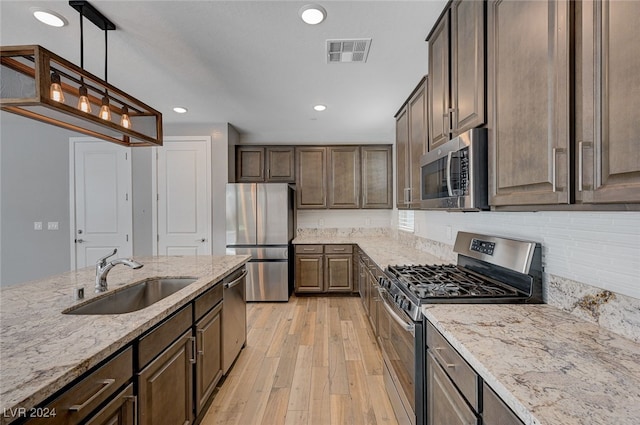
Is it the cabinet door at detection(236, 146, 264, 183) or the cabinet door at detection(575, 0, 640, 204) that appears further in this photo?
the cabinet door at detection(236, 146, 264, 183)

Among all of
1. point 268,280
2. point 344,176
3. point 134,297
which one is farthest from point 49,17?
point 344,176

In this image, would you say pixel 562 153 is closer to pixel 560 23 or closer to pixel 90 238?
pixel 560 23

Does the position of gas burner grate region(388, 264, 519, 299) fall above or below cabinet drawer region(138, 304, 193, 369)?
above

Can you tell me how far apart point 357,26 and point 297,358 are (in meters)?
2.73

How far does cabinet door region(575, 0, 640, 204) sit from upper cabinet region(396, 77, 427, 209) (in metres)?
1.50

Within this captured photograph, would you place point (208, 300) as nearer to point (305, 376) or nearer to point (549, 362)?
point (305, 376)

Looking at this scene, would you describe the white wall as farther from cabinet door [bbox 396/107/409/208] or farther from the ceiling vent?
the ceiling vent

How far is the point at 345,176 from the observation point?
4.79 meters

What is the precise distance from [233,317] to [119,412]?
1366 mm

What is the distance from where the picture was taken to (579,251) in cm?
124

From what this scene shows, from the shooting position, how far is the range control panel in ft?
5.66

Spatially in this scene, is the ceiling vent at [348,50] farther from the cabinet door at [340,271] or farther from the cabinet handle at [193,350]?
the cabinet door at [340,271]

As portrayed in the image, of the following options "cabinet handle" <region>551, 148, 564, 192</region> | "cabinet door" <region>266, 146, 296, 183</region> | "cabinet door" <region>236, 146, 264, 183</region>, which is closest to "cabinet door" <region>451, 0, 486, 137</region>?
"cabinet handle" <region>551, 148, 564, 192</region>

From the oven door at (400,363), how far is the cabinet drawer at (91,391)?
4.08 feet
